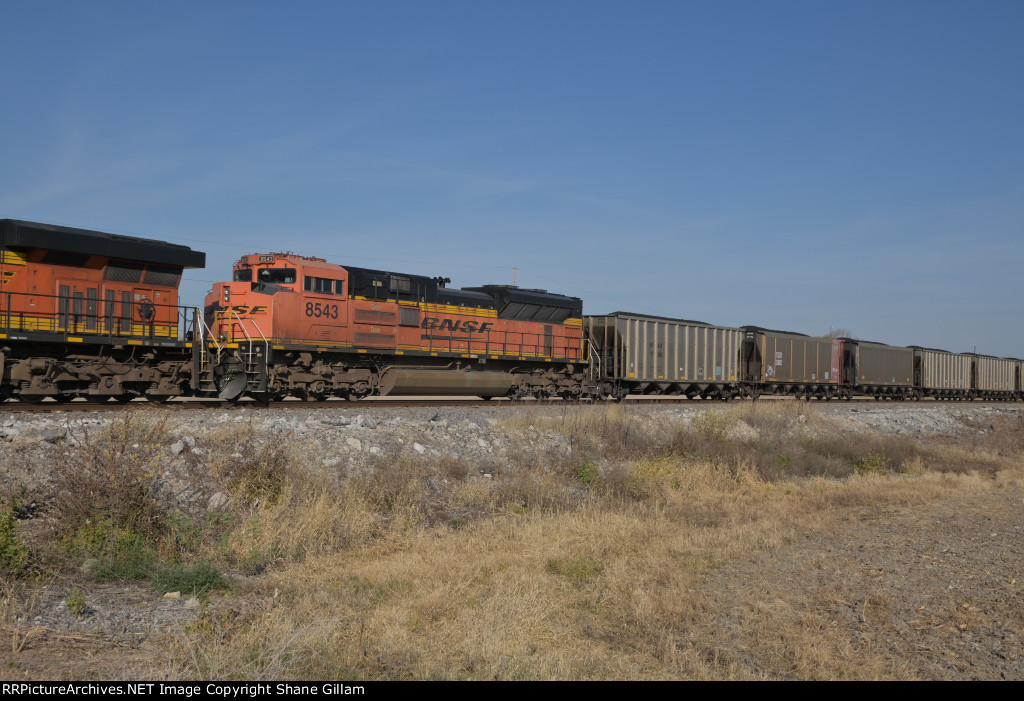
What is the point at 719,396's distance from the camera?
31.7 metres

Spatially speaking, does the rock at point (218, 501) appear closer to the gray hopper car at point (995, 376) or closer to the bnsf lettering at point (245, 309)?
the bnsf lettering at point (245, 309)

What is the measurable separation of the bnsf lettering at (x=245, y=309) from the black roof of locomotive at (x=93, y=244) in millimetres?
1222

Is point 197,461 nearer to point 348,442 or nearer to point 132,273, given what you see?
point 348,442

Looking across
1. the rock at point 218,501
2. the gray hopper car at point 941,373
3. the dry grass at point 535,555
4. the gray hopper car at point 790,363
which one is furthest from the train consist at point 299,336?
the gray hopper car at point 941,373

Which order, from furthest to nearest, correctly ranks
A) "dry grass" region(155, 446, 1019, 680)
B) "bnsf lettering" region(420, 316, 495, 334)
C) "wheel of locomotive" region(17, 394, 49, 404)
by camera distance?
"bnsf lettering" region(420, 316, 495, 334) < "wheel of locomotive" region(17, 394, 49, 404) < "dry grass" region(155, 446, 1019, 680)

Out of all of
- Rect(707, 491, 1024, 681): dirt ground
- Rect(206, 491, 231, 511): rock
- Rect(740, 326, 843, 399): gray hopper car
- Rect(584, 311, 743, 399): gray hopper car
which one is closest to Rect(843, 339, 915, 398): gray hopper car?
Rect(740, 326, 843, 399): gray hopper car

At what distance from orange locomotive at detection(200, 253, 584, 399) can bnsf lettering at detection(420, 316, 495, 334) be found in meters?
0.03

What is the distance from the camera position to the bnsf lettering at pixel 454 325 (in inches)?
856

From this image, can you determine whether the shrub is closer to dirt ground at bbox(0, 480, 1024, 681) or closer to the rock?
dirt ground at bbox(0, 480, 1024, 681)

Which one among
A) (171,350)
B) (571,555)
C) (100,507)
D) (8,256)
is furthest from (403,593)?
(8,256)

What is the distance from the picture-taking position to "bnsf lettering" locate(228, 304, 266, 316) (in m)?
18.4

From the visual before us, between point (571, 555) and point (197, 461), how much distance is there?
16.2ft

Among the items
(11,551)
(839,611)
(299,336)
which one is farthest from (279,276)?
(839,611)

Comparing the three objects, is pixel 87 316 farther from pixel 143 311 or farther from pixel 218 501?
pixel 218 501
